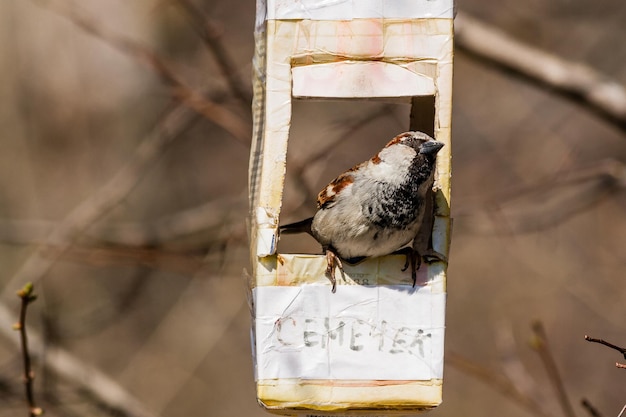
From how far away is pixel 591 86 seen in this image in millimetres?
4000

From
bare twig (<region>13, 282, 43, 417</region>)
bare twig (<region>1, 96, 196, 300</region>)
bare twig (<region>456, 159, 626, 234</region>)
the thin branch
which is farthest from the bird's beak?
bare twig (<region>1, 96, 196, 300</region>)

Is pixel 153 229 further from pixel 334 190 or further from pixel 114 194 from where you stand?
pixel 334 190

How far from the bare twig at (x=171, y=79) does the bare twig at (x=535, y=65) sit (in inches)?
42.0

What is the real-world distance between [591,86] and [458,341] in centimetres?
376

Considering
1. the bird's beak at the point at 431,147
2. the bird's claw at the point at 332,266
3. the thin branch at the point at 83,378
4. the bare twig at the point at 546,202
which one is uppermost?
the bare twig at the point at 546,202

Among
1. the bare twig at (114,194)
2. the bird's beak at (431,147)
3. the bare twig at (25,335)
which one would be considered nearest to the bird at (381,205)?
the bird's beak at (431,147)

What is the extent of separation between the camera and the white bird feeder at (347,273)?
2.55 metres

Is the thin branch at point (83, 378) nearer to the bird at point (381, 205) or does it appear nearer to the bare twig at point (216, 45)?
the bare twig at point (216, 45)

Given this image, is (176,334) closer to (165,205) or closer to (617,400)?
(165,205)

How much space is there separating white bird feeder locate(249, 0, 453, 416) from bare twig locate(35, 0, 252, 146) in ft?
5.06

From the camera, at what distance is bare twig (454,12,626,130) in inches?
158

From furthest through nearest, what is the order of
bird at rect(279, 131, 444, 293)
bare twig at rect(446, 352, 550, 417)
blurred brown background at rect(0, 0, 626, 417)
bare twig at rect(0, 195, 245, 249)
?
blurred brown background at rect(0, 0, 626, 417) < bare twig at rect(0, 195, 245, 249) < bare twig at rect(446, 352, 550, 417) < bird at rect(279, 131, 444, 293)

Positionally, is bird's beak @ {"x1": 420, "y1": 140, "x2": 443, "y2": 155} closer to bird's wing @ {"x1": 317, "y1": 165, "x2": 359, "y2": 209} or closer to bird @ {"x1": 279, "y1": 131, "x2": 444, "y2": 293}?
bird @ {"x1": 279, "y1": 131, "x2": 444, "y2": 293}

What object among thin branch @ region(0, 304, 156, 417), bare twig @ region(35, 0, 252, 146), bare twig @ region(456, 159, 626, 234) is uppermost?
bare twig @ region(35, 0, 252, 146)
